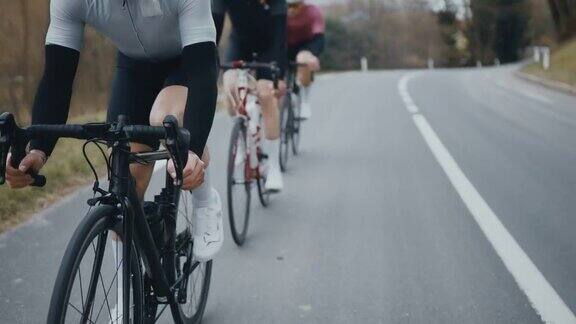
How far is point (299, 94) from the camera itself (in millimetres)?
8211

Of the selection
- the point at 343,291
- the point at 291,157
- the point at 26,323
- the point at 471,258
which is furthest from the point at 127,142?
the point at 291,157

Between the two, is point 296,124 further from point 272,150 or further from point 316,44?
point 272,150

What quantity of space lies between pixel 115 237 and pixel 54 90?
23.9 inches

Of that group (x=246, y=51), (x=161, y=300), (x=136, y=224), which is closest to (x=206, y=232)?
(x=161, y=300)

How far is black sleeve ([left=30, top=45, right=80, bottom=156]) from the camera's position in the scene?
2.46m

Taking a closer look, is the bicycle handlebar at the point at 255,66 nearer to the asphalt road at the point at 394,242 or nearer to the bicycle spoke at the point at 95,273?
the asphalt road at the point at 394,242

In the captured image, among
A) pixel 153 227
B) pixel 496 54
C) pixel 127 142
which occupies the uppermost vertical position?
pixel 127 142

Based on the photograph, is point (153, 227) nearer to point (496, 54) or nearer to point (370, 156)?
point (370, 156)

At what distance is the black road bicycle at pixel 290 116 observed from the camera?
7.10 metres

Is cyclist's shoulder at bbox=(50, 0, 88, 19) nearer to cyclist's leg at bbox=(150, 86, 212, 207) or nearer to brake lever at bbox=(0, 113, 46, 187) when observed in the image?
cyclist's leg at bbox=(150, 86, 212, 207)

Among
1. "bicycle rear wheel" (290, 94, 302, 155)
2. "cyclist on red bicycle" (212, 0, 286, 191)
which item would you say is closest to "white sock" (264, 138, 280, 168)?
"cyclist on red bicycle" (212, 0, 286, 191)

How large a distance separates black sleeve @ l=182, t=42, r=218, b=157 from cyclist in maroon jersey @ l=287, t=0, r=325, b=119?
184 inches

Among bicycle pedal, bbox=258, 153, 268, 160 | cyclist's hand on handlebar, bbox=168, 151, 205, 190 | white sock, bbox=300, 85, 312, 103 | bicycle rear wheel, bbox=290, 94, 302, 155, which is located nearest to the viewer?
cyclist's hand on handlebar, bbox=168, 151, 205, 190

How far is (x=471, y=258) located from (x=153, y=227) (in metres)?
2.37
